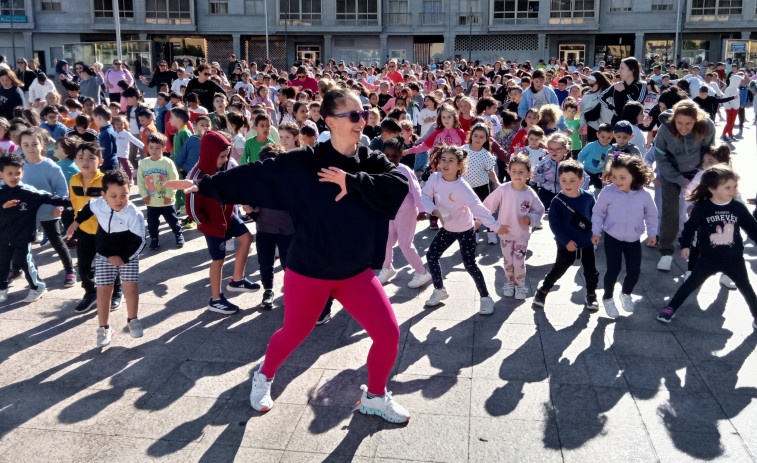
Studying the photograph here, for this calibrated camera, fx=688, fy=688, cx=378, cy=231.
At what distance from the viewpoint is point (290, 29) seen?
50.2 m

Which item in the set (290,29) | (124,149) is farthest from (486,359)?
(290,29)

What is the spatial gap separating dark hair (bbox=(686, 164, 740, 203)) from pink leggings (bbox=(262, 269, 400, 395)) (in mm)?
3138

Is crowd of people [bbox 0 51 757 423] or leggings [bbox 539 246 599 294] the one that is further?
leggings [bbox 539 246 599 294]

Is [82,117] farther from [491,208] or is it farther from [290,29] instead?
[290,29]

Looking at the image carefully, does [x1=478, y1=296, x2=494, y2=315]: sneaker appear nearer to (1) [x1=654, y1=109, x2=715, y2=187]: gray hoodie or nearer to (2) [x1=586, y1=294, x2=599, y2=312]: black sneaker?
(2) [x1=586, y1=294, x2=599, y2=312]: black sneaker

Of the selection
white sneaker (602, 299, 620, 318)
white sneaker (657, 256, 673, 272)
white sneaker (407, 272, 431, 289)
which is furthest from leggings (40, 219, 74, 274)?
white sneaker (657, 256, 673, 272)

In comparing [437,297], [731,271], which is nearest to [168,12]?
[437,297]

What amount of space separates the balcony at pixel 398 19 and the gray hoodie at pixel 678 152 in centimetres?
4550

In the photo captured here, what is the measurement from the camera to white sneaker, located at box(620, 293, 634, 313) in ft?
19.6

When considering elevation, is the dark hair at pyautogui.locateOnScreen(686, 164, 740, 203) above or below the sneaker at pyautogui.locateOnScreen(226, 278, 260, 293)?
above

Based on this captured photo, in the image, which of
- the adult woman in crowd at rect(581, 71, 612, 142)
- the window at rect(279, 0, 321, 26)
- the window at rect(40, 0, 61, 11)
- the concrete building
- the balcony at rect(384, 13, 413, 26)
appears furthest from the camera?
the balcony at rect(384, 13, 413, 26)

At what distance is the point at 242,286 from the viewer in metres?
6.64

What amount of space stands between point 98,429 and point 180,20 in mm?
49974

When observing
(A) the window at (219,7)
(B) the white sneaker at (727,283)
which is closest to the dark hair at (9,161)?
(B) the white sneaker at (727,283)
